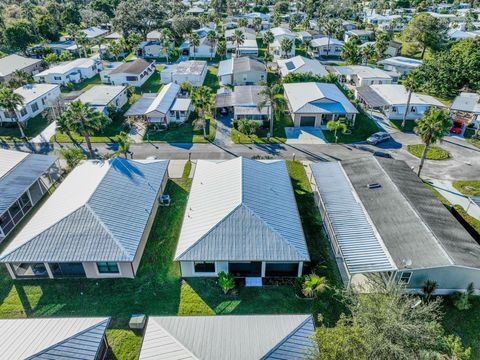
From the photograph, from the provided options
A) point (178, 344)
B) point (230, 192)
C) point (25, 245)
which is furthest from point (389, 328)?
point (25, 245)

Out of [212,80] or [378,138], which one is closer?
[378,138]

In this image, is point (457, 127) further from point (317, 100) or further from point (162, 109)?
point (162, 109)

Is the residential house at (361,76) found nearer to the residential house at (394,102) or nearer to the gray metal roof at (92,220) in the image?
the residential house at (394,102)

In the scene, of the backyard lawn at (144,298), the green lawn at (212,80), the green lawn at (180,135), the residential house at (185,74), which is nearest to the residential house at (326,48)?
the green lawn at (212,80)

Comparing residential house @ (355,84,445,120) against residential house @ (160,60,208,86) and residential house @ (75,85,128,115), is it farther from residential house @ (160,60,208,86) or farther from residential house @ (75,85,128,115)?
residential house @ (75,85,128,115)

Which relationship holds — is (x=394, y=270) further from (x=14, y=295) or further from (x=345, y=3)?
(x=345, y=3)

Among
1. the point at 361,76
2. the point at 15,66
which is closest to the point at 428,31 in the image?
the point at 361,76

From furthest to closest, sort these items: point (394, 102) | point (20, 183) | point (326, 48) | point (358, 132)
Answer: point (326, 48) < point (394, 102) < point (358, 132) < point (20, 183)
